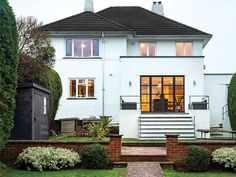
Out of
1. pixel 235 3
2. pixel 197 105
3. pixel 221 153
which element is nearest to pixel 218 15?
pixel 235 3

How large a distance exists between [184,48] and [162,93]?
194 inches

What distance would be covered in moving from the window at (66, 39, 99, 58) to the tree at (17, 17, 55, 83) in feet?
32.8

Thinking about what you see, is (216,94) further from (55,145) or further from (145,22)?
(55,145)

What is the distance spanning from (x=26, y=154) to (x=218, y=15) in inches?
1333

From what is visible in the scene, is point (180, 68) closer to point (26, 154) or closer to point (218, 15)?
point (218, 15)

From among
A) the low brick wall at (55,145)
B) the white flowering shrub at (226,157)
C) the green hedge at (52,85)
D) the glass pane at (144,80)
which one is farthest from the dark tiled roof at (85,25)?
the white flowering shrub at (226,157)

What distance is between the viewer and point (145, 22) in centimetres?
3725

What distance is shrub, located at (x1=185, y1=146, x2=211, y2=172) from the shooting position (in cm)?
1502

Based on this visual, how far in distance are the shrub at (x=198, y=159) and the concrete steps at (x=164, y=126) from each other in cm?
1064

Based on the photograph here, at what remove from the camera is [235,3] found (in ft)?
123

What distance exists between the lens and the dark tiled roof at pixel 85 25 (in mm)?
33375

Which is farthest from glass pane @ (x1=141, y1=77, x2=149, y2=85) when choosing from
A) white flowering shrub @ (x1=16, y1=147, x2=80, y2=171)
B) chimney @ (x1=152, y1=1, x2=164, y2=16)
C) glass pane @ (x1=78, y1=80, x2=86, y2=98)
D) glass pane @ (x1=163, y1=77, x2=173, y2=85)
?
white flowering shrub @ (x1=16, y1=147, x2=80, y2=171)

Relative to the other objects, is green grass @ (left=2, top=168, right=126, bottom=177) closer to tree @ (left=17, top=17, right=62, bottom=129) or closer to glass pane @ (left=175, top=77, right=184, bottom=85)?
tree @ (left=17, top=17, right=62, bottom=129)

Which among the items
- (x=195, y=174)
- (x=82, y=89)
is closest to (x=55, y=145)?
(x=195, y=174)
